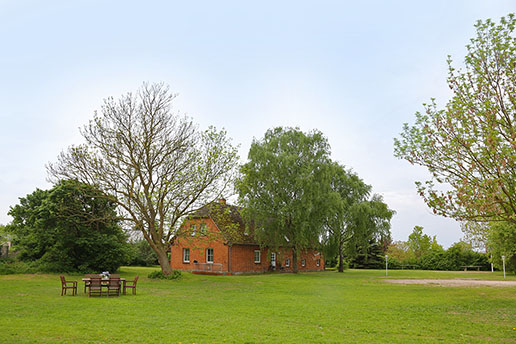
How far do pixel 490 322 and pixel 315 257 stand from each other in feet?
123

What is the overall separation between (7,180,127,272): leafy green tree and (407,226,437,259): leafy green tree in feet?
150

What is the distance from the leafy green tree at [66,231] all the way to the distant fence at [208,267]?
308 inches

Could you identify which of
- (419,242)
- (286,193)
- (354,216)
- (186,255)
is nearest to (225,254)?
(186,255)

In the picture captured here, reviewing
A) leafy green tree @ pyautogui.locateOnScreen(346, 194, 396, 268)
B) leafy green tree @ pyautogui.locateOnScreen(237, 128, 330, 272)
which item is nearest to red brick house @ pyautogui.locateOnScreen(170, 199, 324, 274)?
leafy green tree @ pyautogui.locateOnScreen(237, 128, 330, 272)

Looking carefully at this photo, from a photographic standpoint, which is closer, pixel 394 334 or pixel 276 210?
pixel 394 334

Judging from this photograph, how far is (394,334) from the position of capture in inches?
376

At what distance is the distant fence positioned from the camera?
117 ft

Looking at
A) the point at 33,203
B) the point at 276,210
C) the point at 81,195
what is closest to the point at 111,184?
the point at 81,195

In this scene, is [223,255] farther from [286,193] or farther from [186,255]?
[286,193]

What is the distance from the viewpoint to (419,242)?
207ft

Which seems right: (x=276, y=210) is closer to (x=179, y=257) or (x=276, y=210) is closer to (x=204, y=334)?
(x=179, y=257)

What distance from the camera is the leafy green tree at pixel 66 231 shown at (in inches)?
1098

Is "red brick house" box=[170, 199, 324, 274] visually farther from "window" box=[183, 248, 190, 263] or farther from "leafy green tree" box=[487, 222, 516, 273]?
"leafy green tree" box=[487, 222, 516, 273]

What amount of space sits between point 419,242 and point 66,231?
5215 cm
